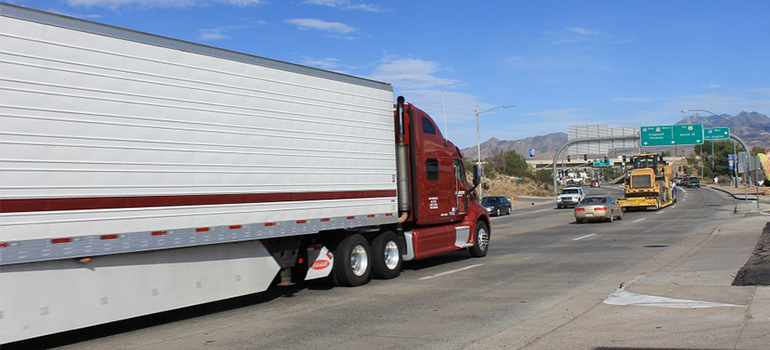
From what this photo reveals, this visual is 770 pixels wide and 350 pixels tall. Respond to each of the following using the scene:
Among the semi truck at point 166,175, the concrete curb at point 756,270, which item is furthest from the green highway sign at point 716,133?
the semi truck at point 166,175

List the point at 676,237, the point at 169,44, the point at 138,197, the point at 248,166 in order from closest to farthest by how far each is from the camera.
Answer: the point at 138,197
the point at 169,44
the point at 248,166
the point at 676,237

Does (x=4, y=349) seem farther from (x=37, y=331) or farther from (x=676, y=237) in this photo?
(x=676, y=237)

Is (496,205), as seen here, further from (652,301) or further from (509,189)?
(509,189)

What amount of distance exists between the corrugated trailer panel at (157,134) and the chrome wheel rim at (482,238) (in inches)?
228

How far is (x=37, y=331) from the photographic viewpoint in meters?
7.62

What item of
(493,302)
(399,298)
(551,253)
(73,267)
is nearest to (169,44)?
(73,267)

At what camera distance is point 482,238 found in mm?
17703

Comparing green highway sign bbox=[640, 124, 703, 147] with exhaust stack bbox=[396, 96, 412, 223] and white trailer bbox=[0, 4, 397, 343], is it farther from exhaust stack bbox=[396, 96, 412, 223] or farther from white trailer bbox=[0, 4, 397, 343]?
white trailer bbox=[0, 4, 397, 343]

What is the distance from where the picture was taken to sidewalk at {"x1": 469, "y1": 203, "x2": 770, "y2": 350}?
7523 mm

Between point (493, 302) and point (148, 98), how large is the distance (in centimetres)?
588

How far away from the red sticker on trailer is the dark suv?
3294 centimetres

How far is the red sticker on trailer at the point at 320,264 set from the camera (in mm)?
11961

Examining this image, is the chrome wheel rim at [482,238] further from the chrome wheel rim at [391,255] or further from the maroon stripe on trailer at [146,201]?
the maroon stripe on trailer at [146,201]

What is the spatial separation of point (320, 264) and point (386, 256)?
1986mm
